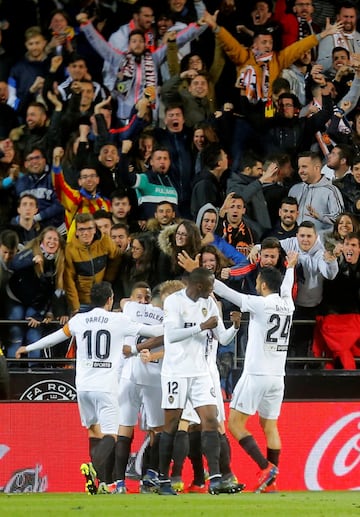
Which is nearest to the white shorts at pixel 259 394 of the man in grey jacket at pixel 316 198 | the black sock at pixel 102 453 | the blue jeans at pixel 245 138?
the black sock at pixel 102 453

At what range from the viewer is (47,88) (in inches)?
630

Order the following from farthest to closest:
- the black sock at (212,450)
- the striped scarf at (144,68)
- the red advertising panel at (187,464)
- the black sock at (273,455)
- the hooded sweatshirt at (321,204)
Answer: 1. the striped scarf at (144,68)
2. the hooded sweatshirt at (321,204)
3. the red advertising panel at (187,464)
4. the black sock at (273,455)
5. the black sock at (212,450)

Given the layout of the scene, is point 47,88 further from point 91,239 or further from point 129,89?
point 91,239

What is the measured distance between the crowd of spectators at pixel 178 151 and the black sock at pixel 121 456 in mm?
1874

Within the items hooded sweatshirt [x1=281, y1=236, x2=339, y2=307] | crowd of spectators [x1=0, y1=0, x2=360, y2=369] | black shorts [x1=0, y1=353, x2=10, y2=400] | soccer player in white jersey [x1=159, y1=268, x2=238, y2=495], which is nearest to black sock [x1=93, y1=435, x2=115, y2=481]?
soccer player in white jersey [x1=159, y1=268, x2=238, y2=495]

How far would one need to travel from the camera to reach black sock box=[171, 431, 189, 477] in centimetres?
1072

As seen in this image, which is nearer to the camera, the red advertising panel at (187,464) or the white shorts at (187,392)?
the white shorts at (187,392)

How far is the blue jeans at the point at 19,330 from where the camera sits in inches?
527

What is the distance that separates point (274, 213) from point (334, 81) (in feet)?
8.97

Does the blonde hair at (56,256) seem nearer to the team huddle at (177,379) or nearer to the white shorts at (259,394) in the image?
the team huddle at (177,379)

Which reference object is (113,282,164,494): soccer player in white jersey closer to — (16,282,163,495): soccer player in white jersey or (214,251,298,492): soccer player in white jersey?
(16,282,163,495): soccer player in white jersey

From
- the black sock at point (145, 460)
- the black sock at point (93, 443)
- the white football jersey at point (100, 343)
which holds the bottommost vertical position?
the black sock at point (145, 460)

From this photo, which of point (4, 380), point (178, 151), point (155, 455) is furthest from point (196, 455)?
point (178, 151)

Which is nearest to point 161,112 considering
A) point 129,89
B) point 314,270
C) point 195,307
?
point 129,89
